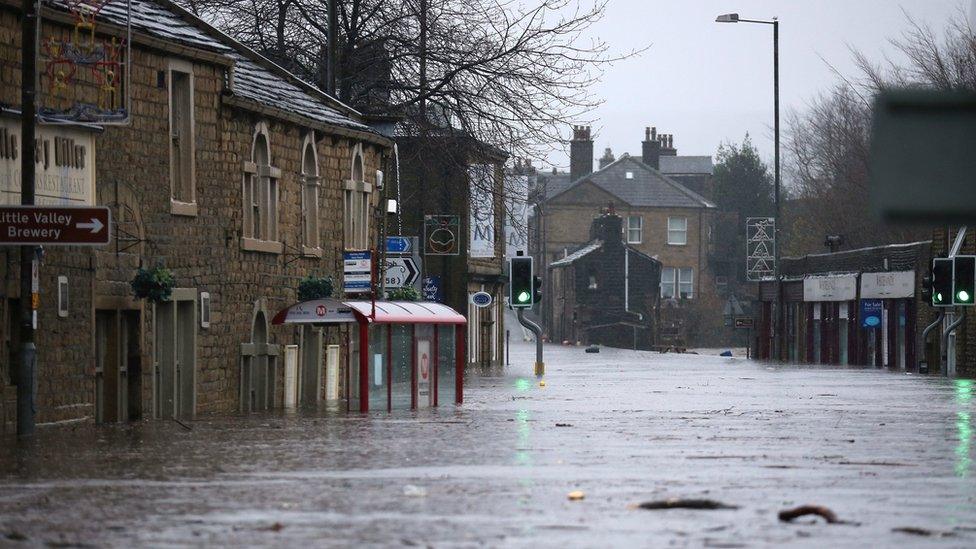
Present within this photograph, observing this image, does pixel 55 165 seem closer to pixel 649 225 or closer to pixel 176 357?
pixel 176 357

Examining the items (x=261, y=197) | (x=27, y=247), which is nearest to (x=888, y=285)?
(x=261, y=197)

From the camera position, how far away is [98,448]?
18391 millimetres

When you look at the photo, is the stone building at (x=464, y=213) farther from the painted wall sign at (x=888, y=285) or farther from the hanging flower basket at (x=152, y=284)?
the hanging flower basket at (x=152, y=284)

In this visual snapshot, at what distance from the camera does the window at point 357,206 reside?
125ft

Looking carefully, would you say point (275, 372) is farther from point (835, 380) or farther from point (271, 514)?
point (271, 514)

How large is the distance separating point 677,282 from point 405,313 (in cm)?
9839

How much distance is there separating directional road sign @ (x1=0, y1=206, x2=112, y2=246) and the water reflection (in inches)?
349

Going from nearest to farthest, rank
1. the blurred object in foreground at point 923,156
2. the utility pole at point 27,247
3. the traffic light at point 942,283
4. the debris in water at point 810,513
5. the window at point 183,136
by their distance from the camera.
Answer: the blurred object in foreground at point 923,156
the debris in water at point 810,513
the utility pole at point 27,247
the window at point 183,136
the traffic light at point 942,283

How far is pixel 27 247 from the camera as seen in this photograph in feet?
65.1

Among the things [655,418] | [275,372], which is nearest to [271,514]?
[655,418]

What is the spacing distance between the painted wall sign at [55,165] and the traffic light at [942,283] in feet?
91.6

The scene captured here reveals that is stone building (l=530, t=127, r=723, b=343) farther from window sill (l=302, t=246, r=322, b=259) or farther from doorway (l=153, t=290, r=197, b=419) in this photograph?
doorway (l=153, t=290, r=197, b=419)

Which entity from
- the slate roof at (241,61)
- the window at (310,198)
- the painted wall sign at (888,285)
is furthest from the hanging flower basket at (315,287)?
the painted wall sign at (888,285)

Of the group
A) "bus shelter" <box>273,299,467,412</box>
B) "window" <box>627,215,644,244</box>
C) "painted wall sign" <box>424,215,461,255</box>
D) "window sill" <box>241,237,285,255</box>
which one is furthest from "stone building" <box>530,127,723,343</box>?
"window sill" <box>241,237,285,255</box>
